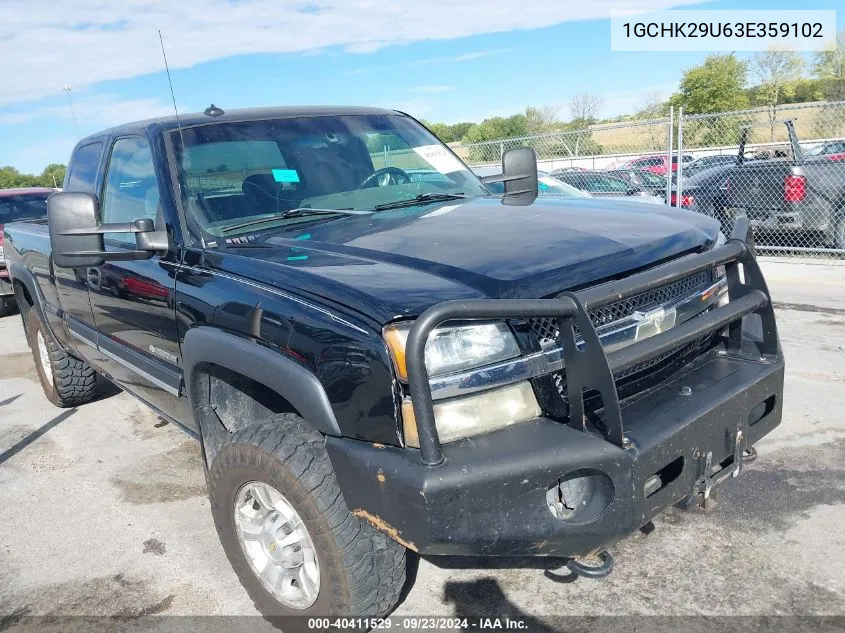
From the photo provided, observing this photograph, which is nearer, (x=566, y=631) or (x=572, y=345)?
(x=572, y=345)

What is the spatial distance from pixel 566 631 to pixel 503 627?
224mm

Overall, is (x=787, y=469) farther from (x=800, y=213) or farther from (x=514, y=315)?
(x=800, y=213)

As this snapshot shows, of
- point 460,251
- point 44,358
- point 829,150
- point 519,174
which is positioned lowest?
point 44,358

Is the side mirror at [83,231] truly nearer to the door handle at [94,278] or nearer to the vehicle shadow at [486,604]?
the door handle at [94,278]

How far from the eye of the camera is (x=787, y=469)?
12.0 ft

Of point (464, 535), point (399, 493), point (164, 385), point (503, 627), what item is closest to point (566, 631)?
point (503, 627)

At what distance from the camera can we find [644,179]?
1405cm

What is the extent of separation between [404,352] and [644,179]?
1301 cm

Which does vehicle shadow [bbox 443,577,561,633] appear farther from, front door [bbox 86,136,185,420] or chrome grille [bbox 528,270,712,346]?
front door [bbox 86,136,185,420]

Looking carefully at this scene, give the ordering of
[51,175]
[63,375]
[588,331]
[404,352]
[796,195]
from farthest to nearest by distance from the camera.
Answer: [51,175] → [796,195] → [63,375] → [588,331] → [404,352]

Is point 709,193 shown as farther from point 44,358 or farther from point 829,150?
point 44,358

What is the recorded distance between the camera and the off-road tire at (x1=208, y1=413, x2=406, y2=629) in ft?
7.55

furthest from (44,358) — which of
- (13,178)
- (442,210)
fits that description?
(13,178)

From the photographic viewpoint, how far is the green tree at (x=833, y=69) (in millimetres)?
35062
